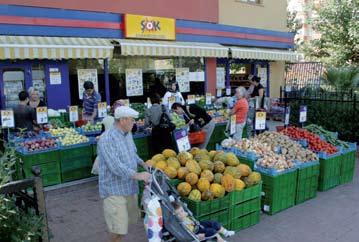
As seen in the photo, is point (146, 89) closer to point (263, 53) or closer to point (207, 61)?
point (207, 61)

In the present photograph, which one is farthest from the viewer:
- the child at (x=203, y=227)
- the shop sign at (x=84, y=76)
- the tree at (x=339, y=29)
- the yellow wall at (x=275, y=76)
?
the tree at (x=339, y=29)

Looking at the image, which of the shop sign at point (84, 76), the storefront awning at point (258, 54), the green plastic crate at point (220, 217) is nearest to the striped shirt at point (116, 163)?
the green plastic crate at point (220, 217)

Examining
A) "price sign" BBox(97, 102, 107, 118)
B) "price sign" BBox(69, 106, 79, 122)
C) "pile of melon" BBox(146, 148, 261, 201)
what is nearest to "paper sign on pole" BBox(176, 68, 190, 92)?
"price sign" BBox(97, 102, 107, 118)

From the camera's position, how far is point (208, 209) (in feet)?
15.0

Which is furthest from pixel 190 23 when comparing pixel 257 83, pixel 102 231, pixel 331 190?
pixel 102 231

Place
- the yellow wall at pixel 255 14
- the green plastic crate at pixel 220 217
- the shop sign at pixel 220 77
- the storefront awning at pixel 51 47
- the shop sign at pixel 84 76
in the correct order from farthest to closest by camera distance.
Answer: the shop sign at pixel 220 77 < the yellow wall at pixel 255 14 < the shop sign at pixel 84 76 < the storefront awning at pixel 51 47 < the green plastic crate at pixel 220 217

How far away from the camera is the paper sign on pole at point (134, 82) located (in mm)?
12016

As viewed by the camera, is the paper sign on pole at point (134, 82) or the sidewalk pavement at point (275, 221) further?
the paper sign on pole at point (134, 82)

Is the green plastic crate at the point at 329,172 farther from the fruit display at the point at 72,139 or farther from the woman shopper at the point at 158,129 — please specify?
the fruit display at the point at 72,139

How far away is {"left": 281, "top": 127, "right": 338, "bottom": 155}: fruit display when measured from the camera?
6.74 meters

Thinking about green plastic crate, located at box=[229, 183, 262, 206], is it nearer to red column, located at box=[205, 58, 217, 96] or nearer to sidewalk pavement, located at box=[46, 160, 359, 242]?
sidewalk pavement, located at box=[46, 160, 359, 242]

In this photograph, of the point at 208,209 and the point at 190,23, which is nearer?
the point at 208,209

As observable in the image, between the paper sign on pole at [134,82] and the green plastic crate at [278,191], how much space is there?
24.0 ft

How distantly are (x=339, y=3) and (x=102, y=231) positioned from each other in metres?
20.2
